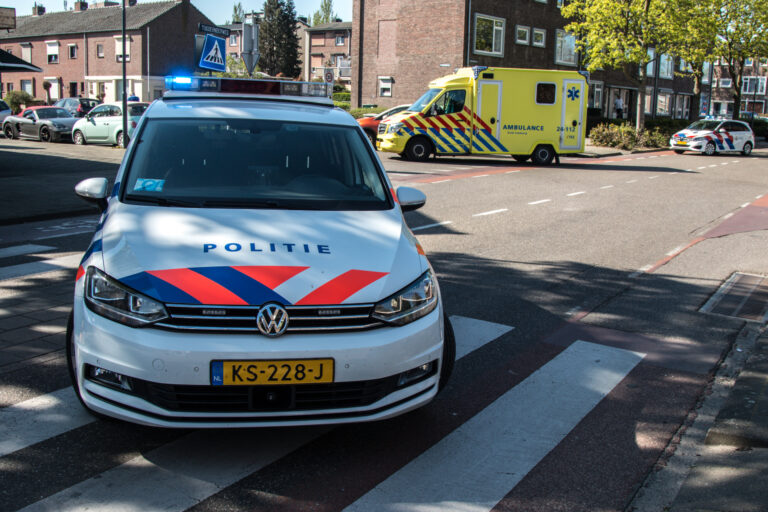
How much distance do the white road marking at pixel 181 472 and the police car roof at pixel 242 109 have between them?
2.08 metres

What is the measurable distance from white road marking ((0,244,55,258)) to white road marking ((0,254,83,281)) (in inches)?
22.4

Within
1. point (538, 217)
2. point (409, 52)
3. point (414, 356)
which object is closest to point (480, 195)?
point (538, 217)

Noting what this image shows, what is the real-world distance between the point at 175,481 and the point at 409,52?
39652 millimetres

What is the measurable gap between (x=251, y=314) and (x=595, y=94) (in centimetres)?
5064

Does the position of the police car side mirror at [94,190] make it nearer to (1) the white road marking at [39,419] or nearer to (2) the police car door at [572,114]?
(1) the white road marking at [39,419]

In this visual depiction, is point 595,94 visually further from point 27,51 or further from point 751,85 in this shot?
point 751,85

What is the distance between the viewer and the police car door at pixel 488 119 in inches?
908

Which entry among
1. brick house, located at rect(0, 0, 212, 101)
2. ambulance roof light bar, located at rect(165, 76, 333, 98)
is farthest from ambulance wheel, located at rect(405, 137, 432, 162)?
brick house, located at rect(0, 0, 212, 101)

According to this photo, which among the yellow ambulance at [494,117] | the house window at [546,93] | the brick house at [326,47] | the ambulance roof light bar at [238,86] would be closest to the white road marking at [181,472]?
the ambulance roof light bar at [238,86]

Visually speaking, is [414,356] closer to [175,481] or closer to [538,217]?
[175,481]

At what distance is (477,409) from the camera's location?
14.3 ft

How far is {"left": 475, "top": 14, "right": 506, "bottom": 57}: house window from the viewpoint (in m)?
39.5

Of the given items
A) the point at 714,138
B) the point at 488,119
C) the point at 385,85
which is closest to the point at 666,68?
the point at 385,85

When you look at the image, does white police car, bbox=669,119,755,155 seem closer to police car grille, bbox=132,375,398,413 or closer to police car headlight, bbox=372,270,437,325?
police car headlight, bbox=372,270,437,325
